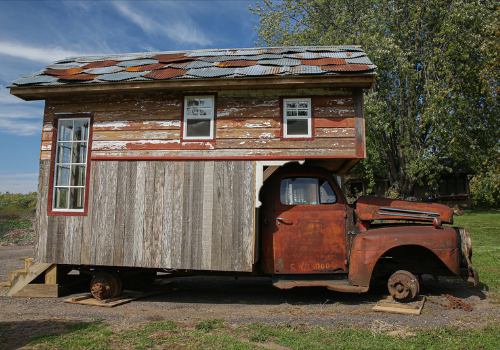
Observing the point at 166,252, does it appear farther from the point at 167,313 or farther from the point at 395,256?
the point at 395,256

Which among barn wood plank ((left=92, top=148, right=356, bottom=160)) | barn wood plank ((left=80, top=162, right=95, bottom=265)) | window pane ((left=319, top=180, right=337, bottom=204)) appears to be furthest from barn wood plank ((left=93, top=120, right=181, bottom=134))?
window pane ((left=319, top=180, right=337, bottom=204))

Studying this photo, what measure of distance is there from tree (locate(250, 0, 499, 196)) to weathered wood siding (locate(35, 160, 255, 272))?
39.6ft

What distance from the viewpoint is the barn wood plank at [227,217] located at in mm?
6008

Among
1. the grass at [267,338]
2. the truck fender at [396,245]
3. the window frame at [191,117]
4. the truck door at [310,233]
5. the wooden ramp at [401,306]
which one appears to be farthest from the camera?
the window frame at [191,117]

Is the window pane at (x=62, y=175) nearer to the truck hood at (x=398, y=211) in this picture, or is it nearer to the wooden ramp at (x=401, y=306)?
the truck hood at (x=398, y=211)

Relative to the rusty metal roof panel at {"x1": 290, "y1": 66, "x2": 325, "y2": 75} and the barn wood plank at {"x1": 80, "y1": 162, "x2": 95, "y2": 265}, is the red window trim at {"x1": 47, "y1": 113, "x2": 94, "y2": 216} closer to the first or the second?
the barn wood plank at {"x1": 80, "y1": 162, "x2": 95, "y2": 265}

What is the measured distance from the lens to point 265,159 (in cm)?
621

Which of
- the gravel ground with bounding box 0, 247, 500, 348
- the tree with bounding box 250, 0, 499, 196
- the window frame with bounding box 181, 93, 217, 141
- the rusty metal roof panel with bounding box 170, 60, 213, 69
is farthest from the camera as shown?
the tree with bounding box 250, 0, 499, 196

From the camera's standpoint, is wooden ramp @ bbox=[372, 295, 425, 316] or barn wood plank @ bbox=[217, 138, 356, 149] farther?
barn wood plank @ bbox=[217, 138, 356, 149]

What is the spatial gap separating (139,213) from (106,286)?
1.37 metres

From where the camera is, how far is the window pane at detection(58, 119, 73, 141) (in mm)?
6848

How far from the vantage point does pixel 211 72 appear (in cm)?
644

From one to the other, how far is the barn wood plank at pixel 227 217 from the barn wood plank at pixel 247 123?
0.76 meters

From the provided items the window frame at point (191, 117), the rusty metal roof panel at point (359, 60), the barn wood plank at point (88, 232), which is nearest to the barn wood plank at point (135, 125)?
the window frame at point (191, 117)
